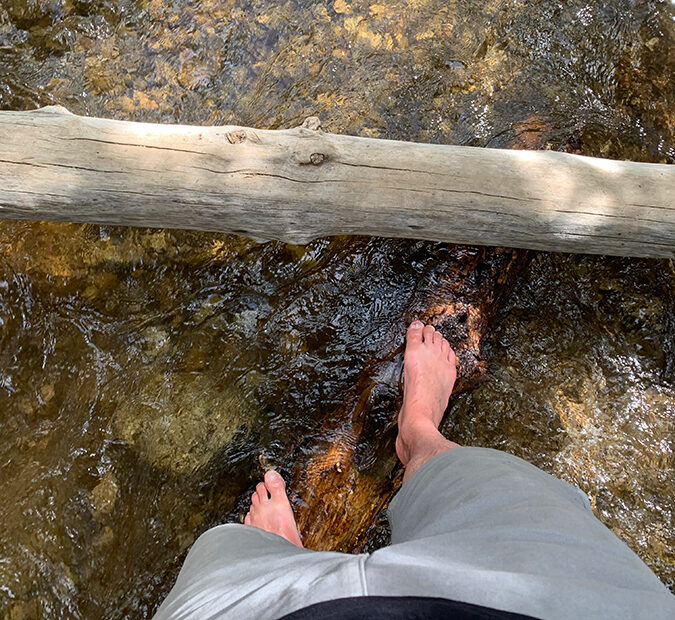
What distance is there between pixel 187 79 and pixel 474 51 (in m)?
1.43

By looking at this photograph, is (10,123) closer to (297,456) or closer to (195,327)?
(195,327)

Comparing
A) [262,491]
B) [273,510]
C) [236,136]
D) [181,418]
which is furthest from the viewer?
[181,418]

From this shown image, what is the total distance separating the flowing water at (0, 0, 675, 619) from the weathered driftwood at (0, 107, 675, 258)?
0.55 m

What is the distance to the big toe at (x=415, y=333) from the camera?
2.33 metres

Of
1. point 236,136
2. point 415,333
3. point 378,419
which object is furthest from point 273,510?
point 236,136

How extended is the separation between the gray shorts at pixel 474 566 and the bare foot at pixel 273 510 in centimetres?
60

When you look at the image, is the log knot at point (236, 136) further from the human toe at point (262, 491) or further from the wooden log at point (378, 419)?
the human toe at point (262, 491)

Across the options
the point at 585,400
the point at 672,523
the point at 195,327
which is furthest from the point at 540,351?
the point at 195,327

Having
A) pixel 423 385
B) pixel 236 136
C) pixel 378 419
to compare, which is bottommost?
pixel 378 419

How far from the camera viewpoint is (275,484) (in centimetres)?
224

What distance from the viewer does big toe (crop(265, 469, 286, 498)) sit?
2.22 m

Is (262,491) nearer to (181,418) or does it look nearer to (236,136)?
(181,418)

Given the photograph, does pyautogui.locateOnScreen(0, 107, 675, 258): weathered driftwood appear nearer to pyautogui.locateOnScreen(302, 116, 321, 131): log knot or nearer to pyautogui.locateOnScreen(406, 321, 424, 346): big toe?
pyautogui.locateOnScreen(302, 116, 321, 131): log knot

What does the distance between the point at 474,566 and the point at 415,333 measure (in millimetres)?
1365
